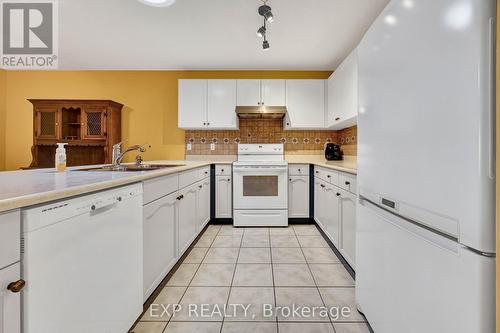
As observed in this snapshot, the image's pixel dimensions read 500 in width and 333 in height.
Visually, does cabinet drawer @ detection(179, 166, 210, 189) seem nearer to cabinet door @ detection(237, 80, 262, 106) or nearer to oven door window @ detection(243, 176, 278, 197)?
oven door window @ detection(243, 176, 278, 197)

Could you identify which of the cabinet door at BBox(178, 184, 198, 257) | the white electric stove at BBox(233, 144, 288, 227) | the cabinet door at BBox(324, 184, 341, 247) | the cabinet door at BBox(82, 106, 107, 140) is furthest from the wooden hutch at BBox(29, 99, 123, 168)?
the cabinet door at BBox(324, 184, 341, 247)

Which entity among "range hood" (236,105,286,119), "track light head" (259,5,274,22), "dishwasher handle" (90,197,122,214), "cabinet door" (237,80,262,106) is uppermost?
"track light head" (259,5,274,22)

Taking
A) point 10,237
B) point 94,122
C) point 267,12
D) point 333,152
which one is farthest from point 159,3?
point 333,152

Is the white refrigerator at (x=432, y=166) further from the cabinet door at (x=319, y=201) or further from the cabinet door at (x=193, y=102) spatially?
the cabinet door at (x=193, y=102)

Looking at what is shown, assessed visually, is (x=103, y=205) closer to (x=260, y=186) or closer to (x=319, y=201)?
(x=260, y=186)

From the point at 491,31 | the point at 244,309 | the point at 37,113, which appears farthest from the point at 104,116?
the point at 491,31

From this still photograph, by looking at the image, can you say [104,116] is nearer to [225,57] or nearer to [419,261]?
[225,57]

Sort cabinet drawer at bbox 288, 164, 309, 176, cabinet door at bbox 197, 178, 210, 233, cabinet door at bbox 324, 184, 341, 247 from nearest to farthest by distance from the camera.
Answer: cabinet door at bbox 324, 184, 341, 247, cabinet door at bbox 197, 178, 210, 233, cabinet drawer at bbox 288, 164, 309, 176

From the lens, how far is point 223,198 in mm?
3404

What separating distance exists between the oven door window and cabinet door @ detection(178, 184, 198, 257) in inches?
32.0

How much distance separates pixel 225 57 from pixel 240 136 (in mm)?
1154

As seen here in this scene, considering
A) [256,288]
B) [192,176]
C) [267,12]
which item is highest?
[267,12]

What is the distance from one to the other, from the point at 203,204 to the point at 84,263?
212 centimetres

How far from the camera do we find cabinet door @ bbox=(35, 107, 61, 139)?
11.5 ft
